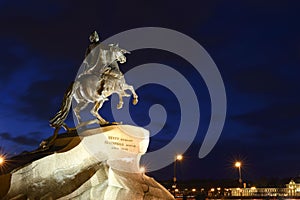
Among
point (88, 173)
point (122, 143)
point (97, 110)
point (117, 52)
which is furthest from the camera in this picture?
point (97, 110)

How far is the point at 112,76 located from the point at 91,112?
1.52 m

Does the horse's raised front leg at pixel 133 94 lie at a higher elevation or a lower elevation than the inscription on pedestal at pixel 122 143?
higher

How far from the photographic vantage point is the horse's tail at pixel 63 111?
14133 millimetres

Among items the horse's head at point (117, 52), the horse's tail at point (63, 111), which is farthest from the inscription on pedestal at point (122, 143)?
the horse's head at point (117, 52)

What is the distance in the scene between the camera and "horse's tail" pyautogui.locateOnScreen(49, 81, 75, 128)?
14133 mm

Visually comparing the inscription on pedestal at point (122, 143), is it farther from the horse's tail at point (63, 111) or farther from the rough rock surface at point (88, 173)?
the horse's tail at point (63, 111)

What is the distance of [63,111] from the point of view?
1431 centimetres

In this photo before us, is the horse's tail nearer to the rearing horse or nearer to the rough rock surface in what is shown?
the rearing horse

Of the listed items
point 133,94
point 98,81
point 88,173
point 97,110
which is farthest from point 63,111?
point 88,173

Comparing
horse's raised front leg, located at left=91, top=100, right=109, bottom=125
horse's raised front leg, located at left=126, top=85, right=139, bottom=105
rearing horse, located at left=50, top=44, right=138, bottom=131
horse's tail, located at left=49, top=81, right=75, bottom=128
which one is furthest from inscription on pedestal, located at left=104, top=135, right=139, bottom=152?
horse's tail, located at left=49, top=81, right=75, bottom=128

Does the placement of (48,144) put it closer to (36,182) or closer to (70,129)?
(70,129)

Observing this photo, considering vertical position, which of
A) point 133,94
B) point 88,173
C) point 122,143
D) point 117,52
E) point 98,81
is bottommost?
point 88,173

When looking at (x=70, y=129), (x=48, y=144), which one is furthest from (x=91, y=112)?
(x=48, y=144)

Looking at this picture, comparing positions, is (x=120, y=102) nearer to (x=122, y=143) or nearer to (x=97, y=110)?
(x=97, y=110)
